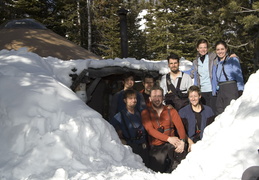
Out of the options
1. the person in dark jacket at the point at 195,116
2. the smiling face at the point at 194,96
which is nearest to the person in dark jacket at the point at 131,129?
the person in dark jacket at the point at 195,116

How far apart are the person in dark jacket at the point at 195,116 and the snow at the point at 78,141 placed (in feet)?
3.28

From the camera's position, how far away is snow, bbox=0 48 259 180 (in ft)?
7.79

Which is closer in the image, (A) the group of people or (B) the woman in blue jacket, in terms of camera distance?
(A) the group of people

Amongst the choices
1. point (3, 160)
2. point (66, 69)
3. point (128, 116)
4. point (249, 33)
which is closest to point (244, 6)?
point (249, 33)

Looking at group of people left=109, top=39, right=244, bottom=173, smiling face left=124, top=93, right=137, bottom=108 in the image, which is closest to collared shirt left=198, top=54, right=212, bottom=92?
group of people left=109, top=39, right=244, bottom=173

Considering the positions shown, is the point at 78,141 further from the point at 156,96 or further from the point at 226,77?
the point at 226,77

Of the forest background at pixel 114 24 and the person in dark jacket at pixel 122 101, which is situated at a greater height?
the forest background at pixel 114 24

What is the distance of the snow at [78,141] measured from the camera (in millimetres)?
2375

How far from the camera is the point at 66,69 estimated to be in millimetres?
5984

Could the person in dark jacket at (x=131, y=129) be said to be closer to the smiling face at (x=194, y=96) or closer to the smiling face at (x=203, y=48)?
the smiling face at (x=194, y=96)

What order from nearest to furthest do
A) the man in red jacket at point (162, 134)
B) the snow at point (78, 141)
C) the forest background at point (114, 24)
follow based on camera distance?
the snow at point (78, 141), the man in red jacket at point (162, 134), the forest background at point (114, 24)

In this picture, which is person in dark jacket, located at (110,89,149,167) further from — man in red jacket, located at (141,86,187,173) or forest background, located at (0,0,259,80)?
forest background, located at (0,0,259,80)

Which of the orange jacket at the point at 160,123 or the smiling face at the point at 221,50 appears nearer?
the orange jacket at the point at 160,123

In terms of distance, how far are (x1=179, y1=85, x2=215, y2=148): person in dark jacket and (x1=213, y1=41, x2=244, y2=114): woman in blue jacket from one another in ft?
1.19
